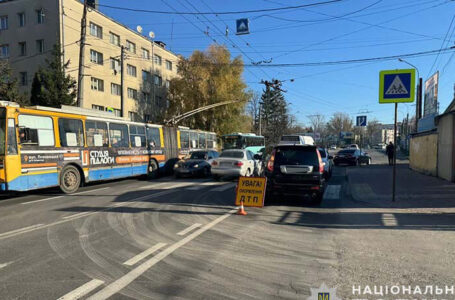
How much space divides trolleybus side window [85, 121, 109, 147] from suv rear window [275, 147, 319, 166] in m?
8.31

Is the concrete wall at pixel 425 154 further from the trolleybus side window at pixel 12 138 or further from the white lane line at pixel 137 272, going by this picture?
the trolleybus side window at pixel 12 138

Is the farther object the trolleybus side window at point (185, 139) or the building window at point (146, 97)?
the building window at point (146, 97)

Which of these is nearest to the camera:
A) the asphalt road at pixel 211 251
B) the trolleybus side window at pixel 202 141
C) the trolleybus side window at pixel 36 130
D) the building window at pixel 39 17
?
the asphalt road at pixel 211 251

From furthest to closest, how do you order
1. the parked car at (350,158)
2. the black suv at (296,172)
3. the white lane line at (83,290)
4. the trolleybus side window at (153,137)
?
the parked car at (350,158) → the trolleybus side window at (153,137) → the black suv at (296,172) → the white lane line at (83,290)

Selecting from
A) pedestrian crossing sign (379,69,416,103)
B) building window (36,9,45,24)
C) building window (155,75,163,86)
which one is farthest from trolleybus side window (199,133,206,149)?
building window (155,75,163,86)

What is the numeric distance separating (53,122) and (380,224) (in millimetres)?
11206

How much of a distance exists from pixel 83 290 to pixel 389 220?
6.59 m

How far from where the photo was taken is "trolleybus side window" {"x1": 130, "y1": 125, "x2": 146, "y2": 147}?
1602cm

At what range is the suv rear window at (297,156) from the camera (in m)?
8.95

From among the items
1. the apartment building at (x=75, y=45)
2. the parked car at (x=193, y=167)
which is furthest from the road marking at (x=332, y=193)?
the apartment building at (x=75, y=45)

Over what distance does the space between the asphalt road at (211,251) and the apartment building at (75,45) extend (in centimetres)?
2190

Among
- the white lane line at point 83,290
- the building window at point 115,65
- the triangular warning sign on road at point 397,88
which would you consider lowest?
the white lane line at point 83,290

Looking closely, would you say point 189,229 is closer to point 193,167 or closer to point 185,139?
point 193,167

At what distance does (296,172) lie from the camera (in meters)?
8.88
